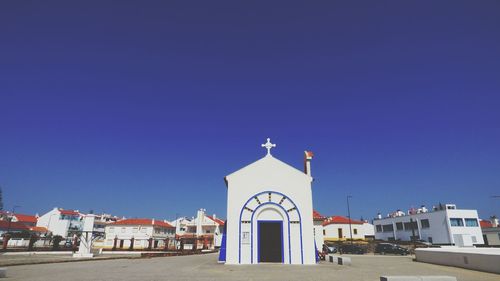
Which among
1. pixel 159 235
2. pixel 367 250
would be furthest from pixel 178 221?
pixel 367 250

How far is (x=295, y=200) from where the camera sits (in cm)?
2025

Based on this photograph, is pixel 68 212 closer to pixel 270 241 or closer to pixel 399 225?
pixel 270 241

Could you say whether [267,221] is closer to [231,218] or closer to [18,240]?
[231,218]

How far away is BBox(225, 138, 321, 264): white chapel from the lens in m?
19.3

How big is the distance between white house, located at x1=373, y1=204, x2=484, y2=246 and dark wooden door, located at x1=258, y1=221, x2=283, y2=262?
38.9 m

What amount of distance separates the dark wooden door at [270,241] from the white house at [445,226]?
38.9 m

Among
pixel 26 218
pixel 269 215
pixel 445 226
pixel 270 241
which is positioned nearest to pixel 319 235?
pixel 270 241

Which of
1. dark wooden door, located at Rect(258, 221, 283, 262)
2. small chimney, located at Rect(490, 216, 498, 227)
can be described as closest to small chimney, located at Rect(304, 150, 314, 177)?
dark wooden door, located at Rect(258, 221, 283, 262)

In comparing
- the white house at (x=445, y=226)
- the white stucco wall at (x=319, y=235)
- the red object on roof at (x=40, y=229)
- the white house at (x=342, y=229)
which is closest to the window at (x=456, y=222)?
the white house at (x=445, y=226)

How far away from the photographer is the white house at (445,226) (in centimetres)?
5394

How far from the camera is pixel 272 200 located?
20234 mm

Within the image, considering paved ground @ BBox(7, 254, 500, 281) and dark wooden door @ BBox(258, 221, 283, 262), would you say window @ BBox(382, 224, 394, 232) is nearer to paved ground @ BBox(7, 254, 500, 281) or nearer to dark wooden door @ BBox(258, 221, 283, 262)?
paved ground @ BBox(7, 254, 500, 281)

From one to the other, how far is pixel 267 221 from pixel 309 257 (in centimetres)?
339

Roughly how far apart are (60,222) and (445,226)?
88526 mm
